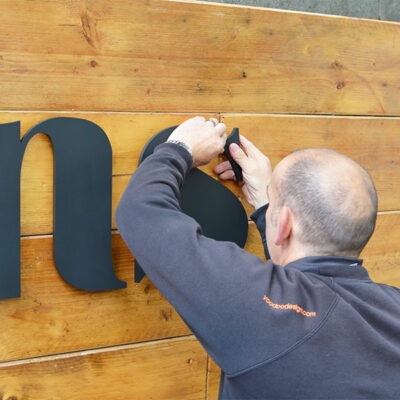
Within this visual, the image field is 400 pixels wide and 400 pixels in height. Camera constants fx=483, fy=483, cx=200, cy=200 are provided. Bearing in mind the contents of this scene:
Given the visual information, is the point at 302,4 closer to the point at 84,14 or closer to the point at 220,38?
the point at 220,38

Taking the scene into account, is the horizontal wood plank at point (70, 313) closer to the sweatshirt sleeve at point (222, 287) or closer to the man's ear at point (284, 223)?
the sweatshirt sleeve at point (222, 287)

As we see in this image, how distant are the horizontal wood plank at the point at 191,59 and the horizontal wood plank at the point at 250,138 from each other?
34mm

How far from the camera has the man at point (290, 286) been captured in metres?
0.92

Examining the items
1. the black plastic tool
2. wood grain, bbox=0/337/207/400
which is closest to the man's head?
the black plastic tool

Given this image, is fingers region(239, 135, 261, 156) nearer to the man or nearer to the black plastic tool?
the black plastic tool

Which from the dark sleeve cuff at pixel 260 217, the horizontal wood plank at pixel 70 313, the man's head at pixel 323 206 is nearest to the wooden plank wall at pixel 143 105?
the horizontal wood plank at pixel 70 313

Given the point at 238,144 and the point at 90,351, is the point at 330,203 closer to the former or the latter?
the point at 238,144

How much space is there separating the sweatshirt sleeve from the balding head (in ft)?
0.34

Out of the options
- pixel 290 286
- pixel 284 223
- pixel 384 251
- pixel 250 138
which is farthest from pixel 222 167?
pixel 384 251

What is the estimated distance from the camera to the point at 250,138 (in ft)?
4.92

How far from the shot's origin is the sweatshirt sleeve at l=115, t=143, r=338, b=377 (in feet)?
3.02

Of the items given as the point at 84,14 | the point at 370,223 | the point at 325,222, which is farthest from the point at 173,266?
the point at 84,14

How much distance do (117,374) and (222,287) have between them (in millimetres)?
625

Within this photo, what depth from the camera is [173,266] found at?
97cm
